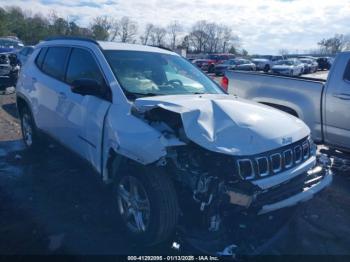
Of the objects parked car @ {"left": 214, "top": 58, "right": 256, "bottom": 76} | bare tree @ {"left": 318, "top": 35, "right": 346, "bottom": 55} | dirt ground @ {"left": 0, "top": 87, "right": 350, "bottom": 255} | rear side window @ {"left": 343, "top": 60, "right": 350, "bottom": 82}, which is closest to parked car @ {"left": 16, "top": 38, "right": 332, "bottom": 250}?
dirt ground @ {"left": 0, "top": 87, "right": 350, "bottom": 255}

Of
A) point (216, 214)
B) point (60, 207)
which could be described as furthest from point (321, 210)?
point (60, 207)

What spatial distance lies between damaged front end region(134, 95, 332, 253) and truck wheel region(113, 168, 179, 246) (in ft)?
0.42

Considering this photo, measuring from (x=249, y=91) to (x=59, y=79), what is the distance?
3.65 metres

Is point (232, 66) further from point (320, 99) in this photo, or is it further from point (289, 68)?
point (320, 99)

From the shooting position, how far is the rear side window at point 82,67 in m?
4.18

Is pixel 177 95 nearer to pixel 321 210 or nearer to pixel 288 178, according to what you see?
pixel 288 178

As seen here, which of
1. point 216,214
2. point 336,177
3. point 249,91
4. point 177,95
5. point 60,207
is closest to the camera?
point 216,214

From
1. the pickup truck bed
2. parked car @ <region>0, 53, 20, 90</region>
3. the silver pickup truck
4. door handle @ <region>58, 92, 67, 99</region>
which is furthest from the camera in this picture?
parked car @ <region>0, 53, 20, 90</region>

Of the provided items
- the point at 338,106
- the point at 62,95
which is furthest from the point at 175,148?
the point at 338,106

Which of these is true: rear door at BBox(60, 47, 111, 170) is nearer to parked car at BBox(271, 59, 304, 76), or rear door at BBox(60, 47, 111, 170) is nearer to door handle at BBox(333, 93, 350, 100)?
door handle at BBox(333, 93, 350, 100)

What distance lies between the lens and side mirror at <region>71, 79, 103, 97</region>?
3.75 m

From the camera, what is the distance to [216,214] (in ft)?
9.48

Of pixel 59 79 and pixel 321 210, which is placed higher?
pixel 59 79

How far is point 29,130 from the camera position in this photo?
241 inches
